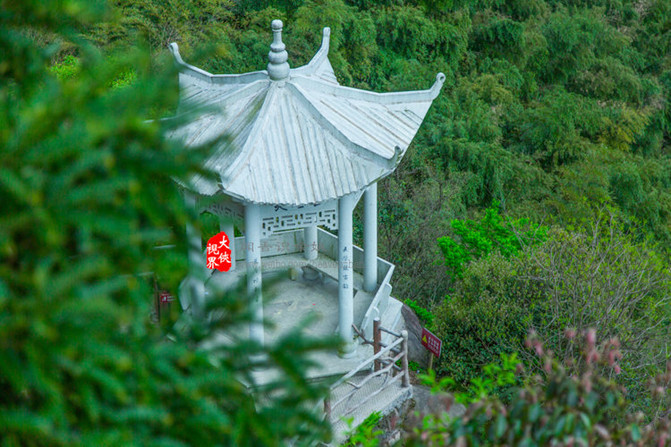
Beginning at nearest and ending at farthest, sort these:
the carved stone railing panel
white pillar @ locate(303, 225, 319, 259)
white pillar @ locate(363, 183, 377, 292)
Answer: the carved stone railing panel
white pillar @ locate(363, 183, 377, 292)
white pillar @ locate(303, 225, 319, 259)

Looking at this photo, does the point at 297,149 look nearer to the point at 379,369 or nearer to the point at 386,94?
the point at 386,94

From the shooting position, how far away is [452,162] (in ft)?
57.5

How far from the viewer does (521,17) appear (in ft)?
82.9

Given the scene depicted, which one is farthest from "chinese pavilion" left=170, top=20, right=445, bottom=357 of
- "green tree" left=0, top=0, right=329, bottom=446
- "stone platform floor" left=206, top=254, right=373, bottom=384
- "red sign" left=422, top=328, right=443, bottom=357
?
"green tree" left=0, top=0, right=329, bottom=446

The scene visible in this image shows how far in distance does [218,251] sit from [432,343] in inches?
109

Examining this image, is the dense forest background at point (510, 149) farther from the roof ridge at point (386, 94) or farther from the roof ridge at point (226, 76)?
the roof ridge at point (386, 94)

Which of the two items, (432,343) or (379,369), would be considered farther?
(432,343)

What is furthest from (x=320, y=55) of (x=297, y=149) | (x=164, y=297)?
(x=164, y=297)

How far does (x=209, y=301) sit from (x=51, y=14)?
1221mm

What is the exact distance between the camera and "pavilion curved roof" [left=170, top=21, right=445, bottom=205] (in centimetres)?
724

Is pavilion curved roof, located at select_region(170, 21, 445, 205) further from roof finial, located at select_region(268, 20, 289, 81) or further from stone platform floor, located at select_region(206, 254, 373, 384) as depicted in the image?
stone platform floor, located at select_region(206, 254, 373, 384)

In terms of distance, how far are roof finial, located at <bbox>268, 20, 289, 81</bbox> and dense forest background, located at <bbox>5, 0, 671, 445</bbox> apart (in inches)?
71.8

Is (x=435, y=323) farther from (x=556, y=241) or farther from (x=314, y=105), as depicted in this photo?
(x=314, y=105)

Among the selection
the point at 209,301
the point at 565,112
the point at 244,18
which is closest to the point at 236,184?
the point at 209,301
